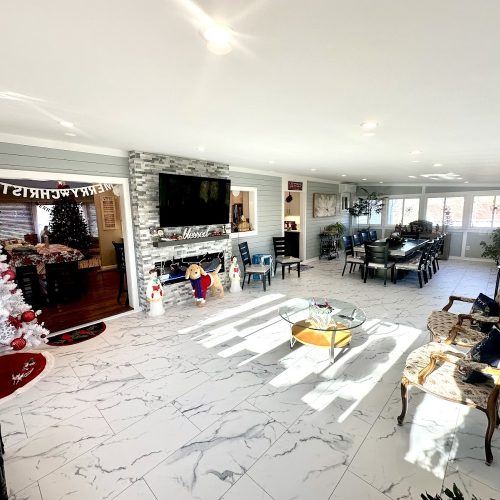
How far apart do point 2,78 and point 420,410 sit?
401cm

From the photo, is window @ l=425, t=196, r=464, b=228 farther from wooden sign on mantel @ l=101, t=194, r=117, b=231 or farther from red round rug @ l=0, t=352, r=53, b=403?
red round rug @ l=0, t=352, r=53, b=403

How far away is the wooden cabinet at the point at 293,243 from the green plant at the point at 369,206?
3441 millimetres

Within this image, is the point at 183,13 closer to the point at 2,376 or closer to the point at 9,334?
the point at 9,334

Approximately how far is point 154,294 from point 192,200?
1.75 metres

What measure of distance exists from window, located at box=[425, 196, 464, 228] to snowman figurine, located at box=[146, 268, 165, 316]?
9358 millimetres

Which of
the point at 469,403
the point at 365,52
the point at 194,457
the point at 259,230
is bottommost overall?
the point at 194,457

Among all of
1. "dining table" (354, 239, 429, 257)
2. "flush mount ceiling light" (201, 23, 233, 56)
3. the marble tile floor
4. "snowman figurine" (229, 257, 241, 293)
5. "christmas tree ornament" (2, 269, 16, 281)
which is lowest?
the marble tile floor

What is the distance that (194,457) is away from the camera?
Answer: 201 centimetres

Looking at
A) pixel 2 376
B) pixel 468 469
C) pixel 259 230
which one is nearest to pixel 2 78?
pixel 2 376

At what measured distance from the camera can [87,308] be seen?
4.92 metres

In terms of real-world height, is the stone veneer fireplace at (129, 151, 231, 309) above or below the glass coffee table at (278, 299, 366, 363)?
above

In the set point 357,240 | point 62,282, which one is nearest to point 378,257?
point 357,240

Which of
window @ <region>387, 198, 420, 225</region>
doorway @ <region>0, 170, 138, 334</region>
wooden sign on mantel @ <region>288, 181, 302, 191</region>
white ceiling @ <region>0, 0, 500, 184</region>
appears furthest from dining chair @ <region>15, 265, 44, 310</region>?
window @ <region>387, 198, 420, 225</region>

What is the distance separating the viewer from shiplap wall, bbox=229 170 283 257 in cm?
647
